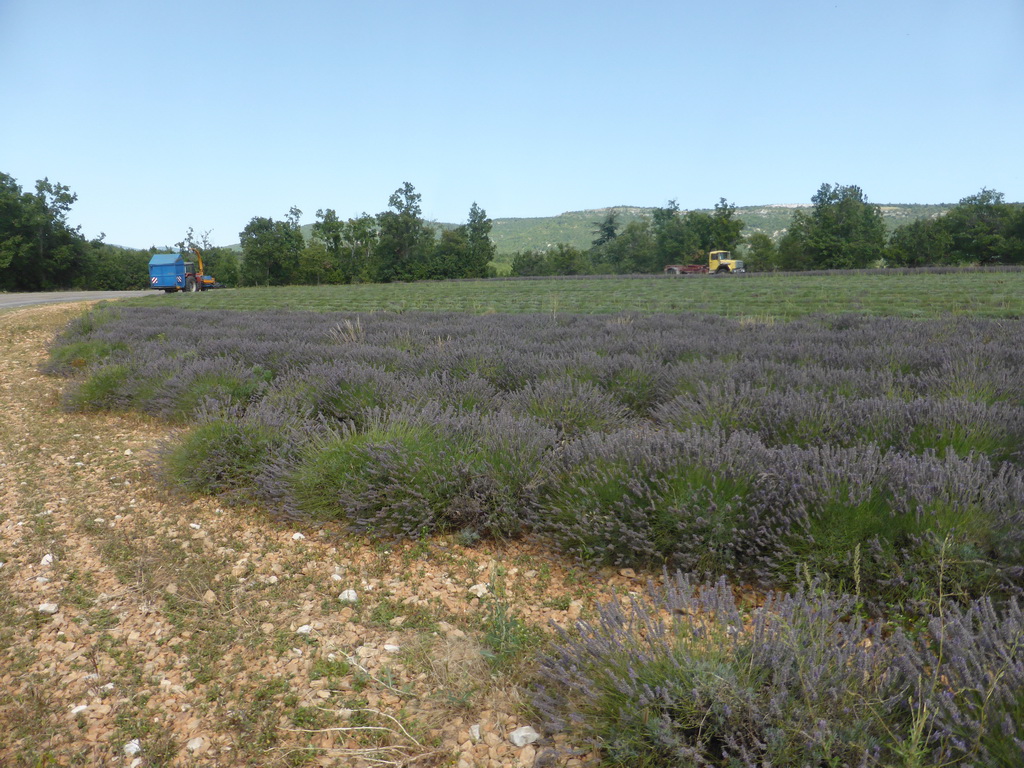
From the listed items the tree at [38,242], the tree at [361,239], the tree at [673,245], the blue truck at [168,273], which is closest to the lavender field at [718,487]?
the blue truck at [168,273]

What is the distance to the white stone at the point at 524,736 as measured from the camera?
185 centimetres

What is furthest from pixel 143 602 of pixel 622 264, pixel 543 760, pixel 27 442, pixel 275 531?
pixel 622 264

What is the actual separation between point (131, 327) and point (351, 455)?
1003cm

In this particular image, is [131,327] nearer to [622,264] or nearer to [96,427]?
[96,427]

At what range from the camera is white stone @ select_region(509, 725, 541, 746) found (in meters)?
1.85

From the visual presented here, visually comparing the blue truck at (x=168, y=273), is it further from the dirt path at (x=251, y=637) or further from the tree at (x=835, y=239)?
the tree at (x=835, y=239)

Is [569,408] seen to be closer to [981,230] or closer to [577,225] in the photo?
[981,230]

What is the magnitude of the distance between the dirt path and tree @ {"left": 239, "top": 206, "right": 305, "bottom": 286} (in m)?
59.5

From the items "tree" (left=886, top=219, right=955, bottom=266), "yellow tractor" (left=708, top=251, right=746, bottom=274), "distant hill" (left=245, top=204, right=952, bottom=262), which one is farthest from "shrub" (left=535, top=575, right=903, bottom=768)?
"distant hill" (left=245, top=204, right=952, bottom=262)

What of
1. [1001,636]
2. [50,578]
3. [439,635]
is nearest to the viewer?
[1001,636]

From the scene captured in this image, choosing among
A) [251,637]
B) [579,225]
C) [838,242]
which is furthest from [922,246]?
[579,225]

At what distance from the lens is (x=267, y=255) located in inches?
2311

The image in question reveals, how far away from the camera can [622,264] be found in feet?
247

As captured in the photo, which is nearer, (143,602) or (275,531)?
(143,602)
